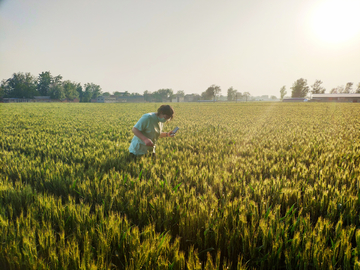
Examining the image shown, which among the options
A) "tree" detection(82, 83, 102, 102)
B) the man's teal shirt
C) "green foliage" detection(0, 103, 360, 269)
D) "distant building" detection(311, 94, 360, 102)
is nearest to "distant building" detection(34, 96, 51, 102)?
"tree" detection(82, 83, 102, 102)

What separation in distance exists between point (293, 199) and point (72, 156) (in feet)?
15.7

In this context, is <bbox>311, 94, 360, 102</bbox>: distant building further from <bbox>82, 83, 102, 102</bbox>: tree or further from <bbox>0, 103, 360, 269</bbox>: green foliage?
<bbox>82, 83, 102, 102</bbox>: tree

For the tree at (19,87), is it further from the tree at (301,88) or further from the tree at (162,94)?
the tree at (301,88)

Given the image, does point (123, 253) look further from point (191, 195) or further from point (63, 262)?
point (191, 195)

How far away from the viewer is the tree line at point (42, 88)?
102 m

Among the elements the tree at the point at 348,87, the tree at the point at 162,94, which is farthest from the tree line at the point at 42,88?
the tree at the point at 348,87

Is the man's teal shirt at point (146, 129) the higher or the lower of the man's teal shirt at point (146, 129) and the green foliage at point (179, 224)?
the higher

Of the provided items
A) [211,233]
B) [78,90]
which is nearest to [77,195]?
[211,233]

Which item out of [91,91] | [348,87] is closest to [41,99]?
[91,91]

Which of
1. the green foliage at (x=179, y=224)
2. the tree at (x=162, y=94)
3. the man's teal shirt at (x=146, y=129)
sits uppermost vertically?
the tree at (x=162, y=94)

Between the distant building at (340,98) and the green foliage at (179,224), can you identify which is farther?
the distant building at (340,98)

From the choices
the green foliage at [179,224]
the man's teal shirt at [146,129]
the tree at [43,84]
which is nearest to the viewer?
the green foliage at [179,224]

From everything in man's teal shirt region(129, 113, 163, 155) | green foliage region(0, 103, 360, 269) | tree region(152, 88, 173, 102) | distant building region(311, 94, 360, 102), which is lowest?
green foliage region(0, 103, 360, 269)

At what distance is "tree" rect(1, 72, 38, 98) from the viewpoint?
101688 mm
